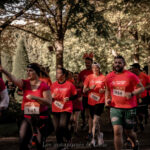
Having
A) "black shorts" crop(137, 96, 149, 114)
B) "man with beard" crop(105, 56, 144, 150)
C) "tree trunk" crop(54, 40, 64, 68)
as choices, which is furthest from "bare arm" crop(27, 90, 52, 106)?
"tree trunk" crop(54, 40, 64, 68)

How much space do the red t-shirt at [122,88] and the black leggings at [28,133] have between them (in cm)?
144

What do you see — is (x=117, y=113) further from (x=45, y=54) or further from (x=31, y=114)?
(x=45, y=54)

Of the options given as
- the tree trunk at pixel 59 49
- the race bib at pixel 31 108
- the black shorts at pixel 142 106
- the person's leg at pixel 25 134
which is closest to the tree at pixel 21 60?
the tree trunk at pixel 59 49

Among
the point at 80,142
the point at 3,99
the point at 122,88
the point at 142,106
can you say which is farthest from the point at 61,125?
the point at 142,106

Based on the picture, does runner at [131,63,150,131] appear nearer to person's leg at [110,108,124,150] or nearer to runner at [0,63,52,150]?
person's leg at [110,108,124,150]

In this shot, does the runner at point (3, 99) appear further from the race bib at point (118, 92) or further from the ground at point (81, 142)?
the ground at point (81, 142)

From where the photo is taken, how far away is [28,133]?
6.49m

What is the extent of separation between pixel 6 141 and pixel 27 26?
421 inches

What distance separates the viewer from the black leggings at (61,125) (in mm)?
8062

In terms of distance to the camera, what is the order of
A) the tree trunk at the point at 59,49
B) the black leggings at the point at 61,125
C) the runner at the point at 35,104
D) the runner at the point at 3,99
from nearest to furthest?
1. the runner at the point at 3,99
2. the runner at the point at 35,104
3. the black leggings at the point at 61,125
4. the tree trunk at the point at 59,49

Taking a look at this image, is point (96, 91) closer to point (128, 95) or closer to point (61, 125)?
point (61, 125)

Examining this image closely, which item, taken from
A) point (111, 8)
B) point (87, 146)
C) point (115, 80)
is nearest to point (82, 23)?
point (111, 8)

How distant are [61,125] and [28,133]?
1762 millimetres

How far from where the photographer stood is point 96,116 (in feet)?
32.3
